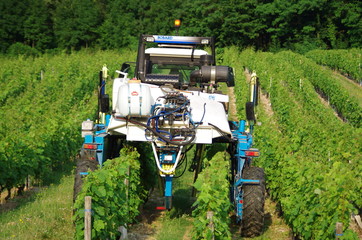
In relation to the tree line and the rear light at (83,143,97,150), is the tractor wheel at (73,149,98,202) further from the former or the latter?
the tree line

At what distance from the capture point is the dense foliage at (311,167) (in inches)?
328

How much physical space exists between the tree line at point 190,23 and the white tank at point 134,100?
48.2 metres

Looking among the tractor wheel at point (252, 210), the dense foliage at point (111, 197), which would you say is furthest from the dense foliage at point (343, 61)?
the dense foliage at point (111, 197)

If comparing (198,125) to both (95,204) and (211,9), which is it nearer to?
(95,204)

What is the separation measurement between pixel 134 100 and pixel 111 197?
1.48 metres

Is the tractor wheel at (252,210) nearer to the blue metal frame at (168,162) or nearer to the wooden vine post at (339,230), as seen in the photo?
the blue metal frame at (168,162)

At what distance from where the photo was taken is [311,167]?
33.3 feet

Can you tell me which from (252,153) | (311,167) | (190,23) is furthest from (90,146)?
(190,23)

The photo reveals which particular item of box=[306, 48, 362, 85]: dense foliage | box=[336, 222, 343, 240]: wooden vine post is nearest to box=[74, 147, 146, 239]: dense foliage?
box=[336, 222, 343, 240]: wooden vine post

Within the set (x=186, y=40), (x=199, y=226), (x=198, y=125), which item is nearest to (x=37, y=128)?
(x=186, y=40)

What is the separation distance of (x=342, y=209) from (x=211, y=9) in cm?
5423

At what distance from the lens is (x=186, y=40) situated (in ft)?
38.4

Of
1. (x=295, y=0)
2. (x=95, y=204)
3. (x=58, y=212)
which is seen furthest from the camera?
(x=295, y=0)

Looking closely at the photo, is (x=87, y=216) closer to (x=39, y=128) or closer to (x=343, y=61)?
(x=39, y=128)
